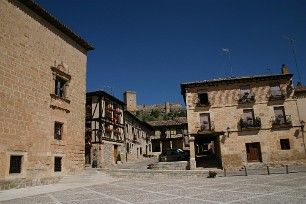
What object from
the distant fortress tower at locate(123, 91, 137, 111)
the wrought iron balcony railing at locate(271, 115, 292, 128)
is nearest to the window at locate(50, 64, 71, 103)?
the wrought iron balcony railing at locate(271, 115, 292, 128)

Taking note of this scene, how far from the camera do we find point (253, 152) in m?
22.5

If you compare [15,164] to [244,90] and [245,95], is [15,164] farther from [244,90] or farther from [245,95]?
[244,90]

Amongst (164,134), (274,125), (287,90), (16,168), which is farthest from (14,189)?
(164,134)

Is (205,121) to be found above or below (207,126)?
above

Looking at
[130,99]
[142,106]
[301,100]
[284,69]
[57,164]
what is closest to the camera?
[57,164]

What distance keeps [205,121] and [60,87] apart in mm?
13819

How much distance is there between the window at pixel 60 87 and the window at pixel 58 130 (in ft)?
5.78

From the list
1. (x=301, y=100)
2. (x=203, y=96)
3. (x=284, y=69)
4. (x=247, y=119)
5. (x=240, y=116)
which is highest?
(x=284, y=69)

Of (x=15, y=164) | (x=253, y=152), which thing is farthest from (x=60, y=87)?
(x=253, y=152)

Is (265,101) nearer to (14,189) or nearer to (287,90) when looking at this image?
(287,90)

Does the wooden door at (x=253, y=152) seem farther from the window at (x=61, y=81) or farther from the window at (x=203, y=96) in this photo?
the window at (x=61, y=81)

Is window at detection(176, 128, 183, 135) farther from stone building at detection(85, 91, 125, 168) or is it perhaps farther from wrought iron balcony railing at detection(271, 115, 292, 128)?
wrought iron balcony railing at detection(271, 115, 292, 128)

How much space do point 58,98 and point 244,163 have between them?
54.0ft

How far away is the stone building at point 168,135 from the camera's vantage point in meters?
45.8
